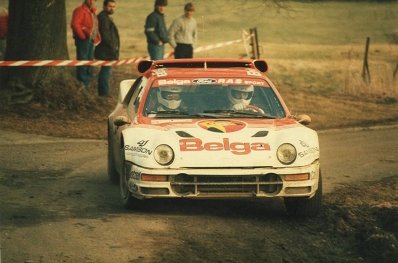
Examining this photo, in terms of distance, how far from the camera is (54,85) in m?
20.4

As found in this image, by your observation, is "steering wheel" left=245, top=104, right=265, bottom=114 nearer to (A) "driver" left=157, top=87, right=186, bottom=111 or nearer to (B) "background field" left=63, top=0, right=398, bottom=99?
(A) "driver" left=157, top=87, right=186, bottom=111

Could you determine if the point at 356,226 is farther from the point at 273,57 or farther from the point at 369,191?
the point at 273,57

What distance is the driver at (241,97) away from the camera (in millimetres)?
11367

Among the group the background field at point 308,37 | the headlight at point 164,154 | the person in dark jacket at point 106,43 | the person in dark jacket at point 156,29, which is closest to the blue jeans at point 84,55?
the person in dark jacket at point 106,43

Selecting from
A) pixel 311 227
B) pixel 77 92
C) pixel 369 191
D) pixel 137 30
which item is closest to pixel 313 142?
pixel 311 227

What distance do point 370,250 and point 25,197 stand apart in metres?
3.92

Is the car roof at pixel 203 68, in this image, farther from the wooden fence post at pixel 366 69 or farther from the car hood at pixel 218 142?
the wooden fence post at pixel 366 69

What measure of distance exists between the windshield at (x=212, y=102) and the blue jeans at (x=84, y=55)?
384 inches

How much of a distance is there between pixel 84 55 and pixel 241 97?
10.0 meters

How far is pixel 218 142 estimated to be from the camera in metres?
10.3

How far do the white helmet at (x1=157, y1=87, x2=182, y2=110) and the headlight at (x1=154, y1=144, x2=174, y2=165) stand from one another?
1091mm

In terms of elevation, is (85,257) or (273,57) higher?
(85,257)

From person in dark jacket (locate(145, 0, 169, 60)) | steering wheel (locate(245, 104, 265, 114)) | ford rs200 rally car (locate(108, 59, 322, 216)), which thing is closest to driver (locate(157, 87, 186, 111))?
ford rs200 rally car (locate(108, 59, 322, 216))

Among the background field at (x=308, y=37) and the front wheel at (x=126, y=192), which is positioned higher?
the front wheel at (x=126, y=192)
